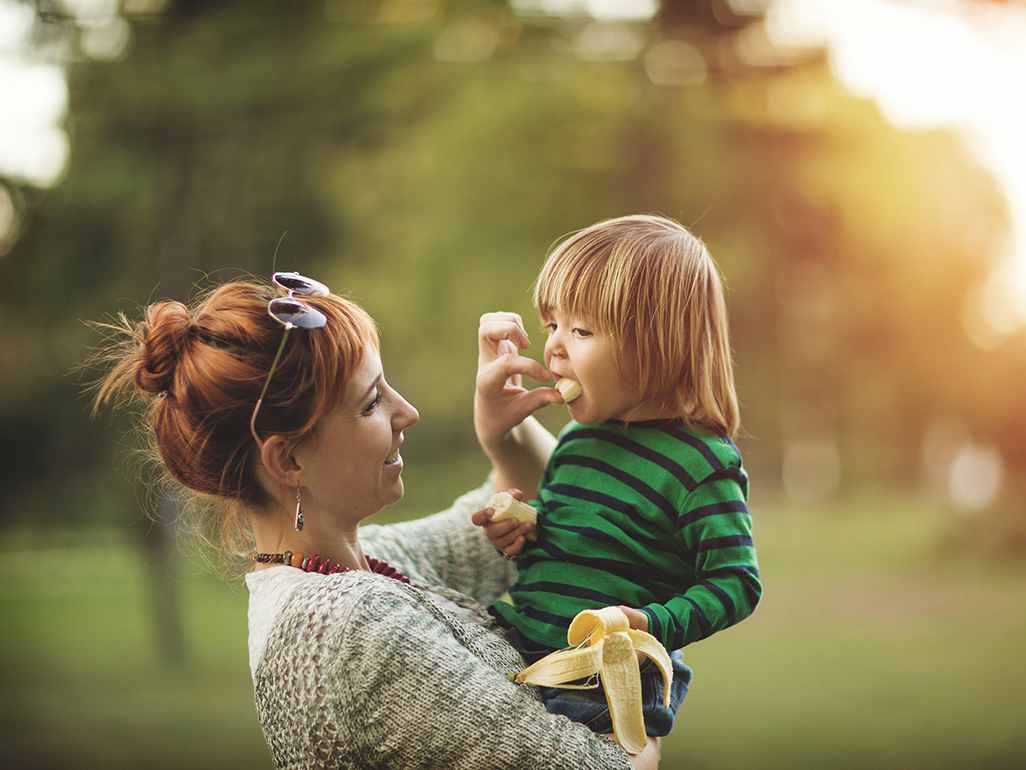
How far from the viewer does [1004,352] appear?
12219 millimetres

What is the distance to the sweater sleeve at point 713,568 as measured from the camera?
68.3 inches

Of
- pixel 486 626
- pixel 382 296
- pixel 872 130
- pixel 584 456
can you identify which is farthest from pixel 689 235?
pixel 872 130

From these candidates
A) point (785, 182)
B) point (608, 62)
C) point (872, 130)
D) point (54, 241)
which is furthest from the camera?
point (785, 182)

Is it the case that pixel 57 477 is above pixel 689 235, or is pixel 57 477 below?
above

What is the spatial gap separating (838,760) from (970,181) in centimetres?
876

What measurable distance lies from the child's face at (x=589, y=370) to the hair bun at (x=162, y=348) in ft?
2.56

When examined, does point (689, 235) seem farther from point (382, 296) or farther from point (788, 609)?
point (788, 609)

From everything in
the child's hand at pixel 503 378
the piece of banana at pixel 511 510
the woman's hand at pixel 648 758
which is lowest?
the woman's hand at pixel 648 758

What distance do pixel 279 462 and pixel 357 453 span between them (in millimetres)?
160

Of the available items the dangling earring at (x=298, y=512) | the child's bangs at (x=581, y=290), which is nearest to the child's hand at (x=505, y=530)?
the dangling earring at (x=298, y=512)

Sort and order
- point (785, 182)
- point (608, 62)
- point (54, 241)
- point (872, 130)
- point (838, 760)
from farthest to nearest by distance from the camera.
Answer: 1. point (785, 182)
2. point (872, 130)
3. point (608, 62)
4. point (54, 241)
5. point (838, 760)

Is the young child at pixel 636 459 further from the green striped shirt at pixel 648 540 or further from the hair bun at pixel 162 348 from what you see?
the hair bun at pixel 162 348

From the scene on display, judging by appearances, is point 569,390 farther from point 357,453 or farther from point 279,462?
point 279,462

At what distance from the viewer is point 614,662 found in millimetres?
1645
